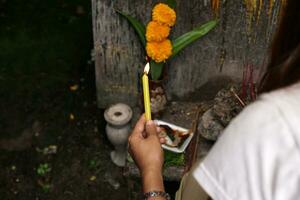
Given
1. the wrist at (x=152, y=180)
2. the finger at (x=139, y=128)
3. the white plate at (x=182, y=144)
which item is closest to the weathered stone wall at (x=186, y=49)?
the white plate at (x=182, y=144)

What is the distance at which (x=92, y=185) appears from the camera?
390cm

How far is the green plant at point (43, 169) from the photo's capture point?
397cm

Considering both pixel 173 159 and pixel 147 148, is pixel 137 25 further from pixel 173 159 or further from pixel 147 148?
pixel 147 148

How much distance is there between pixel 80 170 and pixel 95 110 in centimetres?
64

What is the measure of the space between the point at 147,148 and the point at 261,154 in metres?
0.85

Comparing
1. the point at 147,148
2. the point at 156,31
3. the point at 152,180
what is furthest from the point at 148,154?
the point at 156,31

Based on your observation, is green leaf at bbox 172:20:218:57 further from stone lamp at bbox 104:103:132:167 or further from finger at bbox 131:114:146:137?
finger at bbox 131:114:146:137

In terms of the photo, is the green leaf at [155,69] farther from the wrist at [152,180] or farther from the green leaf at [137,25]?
the wrist at [152,180]

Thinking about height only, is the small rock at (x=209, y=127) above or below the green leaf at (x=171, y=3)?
below

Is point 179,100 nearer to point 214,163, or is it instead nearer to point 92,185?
point 92,185

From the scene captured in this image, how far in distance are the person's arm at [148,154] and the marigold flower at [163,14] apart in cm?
138

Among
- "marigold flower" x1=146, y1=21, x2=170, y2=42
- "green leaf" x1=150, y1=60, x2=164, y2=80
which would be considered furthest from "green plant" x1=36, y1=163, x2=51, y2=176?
"marigold flower" x1=146, y1=21, x2=170, y2=42

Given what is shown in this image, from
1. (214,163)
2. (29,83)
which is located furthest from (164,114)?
(214,163)

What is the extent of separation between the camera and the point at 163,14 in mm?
3246
